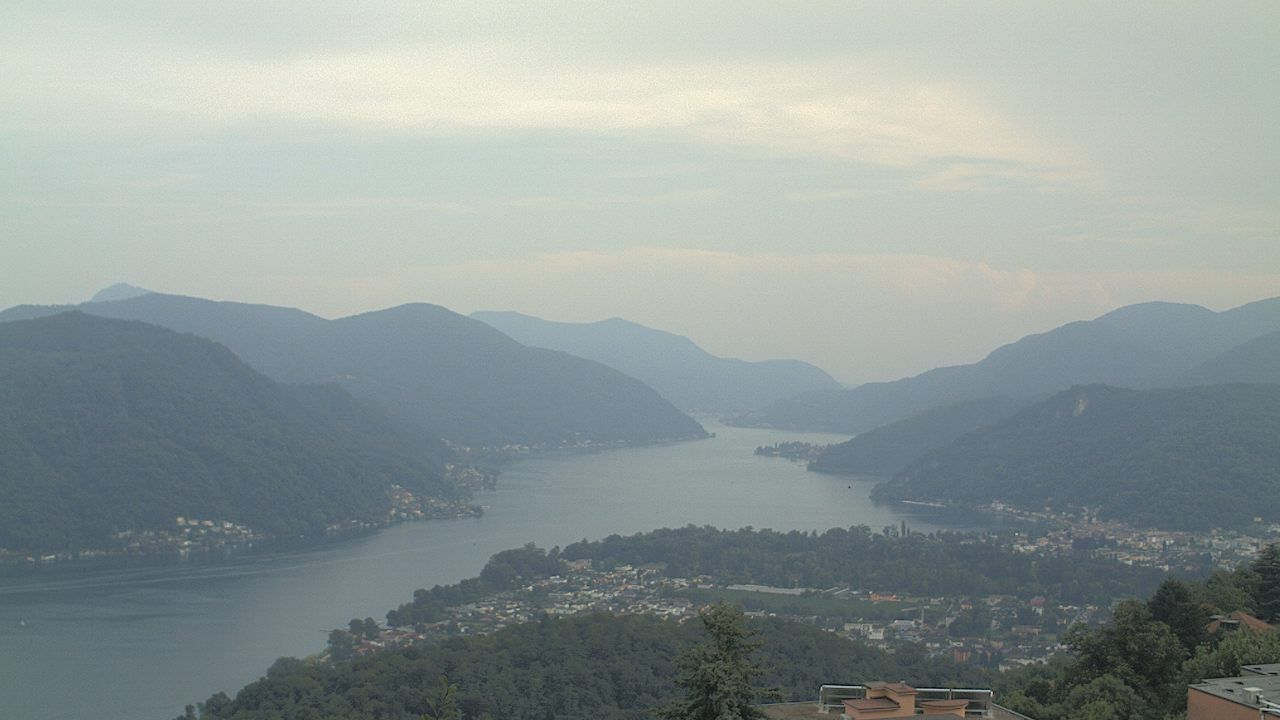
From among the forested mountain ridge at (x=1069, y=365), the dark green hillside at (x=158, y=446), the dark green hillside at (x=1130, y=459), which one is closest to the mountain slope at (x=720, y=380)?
the forested mountain ridge at (x=1069, y=365)

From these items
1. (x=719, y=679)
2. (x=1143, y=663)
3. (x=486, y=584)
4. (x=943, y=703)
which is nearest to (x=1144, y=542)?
(x=486, y=584)

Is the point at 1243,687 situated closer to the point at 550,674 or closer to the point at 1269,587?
the point at 1269,587

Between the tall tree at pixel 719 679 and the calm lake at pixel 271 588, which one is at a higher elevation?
the tall tree at pixel 719 679

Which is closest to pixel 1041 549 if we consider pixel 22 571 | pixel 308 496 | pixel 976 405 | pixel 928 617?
pixel 928 617

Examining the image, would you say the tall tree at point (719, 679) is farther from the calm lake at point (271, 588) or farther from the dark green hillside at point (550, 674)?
the calm lake at point (271, 588)

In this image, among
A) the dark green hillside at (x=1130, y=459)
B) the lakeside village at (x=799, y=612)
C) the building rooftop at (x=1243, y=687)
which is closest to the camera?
the building rooftop at (x=1243, y=687)

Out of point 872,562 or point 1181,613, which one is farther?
point 872,562
